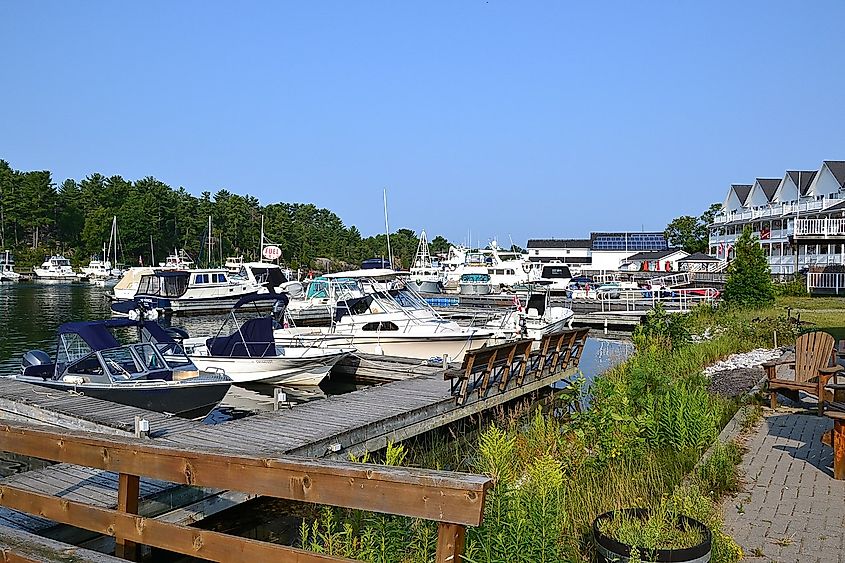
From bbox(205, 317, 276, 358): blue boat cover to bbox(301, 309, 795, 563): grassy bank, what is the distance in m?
6.97

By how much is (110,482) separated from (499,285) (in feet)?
176

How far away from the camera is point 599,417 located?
9.55 meters

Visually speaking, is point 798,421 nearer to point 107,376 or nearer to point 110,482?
point 110,482

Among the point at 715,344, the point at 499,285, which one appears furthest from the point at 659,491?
the point at 499,285

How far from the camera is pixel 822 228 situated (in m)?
50.8

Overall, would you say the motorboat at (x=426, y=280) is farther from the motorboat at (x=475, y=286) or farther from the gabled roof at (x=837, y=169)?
the gabled roof at (x=837, y=169)

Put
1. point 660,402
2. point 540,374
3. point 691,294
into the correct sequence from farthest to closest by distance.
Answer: point 691,294 < point 540,374 < point 660,402

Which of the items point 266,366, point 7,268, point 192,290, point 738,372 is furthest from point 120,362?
point 7,268

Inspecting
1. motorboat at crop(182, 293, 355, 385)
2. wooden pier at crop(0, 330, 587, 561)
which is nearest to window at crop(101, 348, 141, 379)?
wooden pier at crop(0, 330, 587, 561)

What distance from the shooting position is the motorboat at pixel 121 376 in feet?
45.0

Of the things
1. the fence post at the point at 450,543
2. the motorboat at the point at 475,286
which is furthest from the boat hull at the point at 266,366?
the motorboat at the point at 475,286

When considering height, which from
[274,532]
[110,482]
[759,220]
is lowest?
[274,532]

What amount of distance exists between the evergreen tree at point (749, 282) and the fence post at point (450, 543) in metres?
30.8

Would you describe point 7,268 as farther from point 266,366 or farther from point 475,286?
point 266,366
